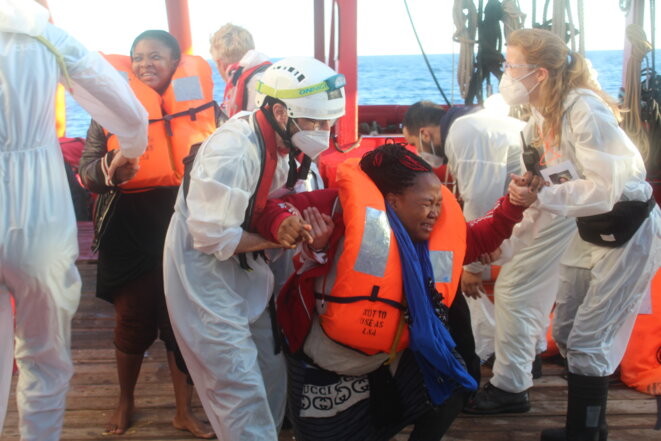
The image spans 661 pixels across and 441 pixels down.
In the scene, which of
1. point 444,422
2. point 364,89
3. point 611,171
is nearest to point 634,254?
point 611,171

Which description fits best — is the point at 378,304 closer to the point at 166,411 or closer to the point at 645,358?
the point at 166,411

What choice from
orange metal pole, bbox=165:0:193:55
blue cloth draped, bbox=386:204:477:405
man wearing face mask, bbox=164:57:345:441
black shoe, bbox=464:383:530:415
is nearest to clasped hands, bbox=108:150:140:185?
man wearing face mask, bbox=164:57:345:441

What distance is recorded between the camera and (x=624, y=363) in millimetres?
3945

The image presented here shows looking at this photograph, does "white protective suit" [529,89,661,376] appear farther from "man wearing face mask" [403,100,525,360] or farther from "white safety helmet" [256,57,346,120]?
"white safety helmet" [256,57,346,120]

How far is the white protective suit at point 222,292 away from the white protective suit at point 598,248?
43.5 inches

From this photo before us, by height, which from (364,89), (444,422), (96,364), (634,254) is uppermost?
(634,254)

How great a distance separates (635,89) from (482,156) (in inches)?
83.3

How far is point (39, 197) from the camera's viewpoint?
239 centimetres

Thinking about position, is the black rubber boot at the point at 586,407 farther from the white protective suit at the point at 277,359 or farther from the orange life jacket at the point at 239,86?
the orange life jacket at the point at 239,86

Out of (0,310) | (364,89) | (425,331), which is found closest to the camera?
(425,331)

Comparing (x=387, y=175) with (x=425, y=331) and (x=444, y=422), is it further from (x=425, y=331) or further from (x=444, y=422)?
Answer: (x=444, y=422)

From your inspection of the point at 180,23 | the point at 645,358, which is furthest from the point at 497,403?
the point at 180,23

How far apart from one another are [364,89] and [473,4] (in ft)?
140

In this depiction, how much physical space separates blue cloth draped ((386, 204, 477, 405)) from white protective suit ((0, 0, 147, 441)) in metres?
1.06
